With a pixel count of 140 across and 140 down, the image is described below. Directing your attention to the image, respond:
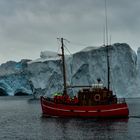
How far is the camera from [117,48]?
3039 inches

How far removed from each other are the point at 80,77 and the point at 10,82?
3828cm

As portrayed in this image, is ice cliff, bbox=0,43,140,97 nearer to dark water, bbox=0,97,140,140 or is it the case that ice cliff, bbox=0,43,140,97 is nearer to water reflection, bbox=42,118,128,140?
water reflection, bbox=42,118,128,140

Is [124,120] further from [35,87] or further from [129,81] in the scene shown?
[35,87]

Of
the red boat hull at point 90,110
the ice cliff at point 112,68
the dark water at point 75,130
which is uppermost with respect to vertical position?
the ice cliff at point 112,68

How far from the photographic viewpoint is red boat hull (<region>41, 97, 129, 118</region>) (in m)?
42.8

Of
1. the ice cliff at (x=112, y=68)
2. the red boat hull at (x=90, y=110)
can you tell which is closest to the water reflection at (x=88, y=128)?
the red boat hull at (x=90, y=110)

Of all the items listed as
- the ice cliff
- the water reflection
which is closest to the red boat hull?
the water reflection

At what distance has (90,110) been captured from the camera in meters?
43.6

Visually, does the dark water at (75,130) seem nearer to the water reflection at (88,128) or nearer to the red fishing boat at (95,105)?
the water reflection at (88,128)

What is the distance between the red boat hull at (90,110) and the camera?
4278 centimetres

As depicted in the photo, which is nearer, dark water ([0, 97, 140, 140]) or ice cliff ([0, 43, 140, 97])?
dark water ([0, 97, 140, 140])

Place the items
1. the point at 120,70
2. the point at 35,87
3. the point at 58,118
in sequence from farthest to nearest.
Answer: the point at 35,87, the point at 120,70, the point at 58,118

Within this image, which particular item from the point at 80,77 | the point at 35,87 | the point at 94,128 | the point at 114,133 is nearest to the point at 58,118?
the point at 94,128

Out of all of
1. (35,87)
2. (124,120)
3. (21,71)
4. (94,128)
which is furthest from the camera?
(21,71)
